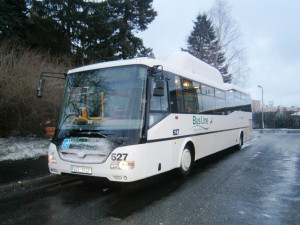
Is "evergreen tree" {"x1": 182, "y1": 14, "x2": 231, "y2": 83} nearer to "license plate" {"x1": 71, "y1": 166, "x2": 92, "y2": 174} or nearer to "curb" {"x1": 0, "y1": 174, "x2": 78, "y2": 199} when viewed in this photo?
"curb" {"x1": 0, "y1": 174, "x2": 78, "y2": 199}

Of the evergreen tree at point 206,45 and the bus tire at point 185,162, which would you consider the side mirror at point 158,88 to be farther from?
the evergreen tree at point 206,45

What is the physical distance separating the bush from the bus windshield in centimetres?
636

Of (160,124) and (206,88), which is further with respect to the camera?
(206,88)

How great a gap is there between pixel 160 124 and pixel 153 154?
2.44ft

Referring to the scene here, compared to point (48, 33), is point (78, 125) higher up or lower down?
lower down

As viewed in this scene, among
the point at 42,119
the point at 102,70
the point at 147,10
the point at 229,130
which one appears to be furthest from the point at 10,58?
the point at 147,10

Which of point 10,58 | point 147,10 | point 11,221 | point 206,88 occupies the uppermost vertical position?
point 147,10

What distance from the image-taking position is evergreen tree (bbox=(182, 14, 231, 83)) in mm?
32625

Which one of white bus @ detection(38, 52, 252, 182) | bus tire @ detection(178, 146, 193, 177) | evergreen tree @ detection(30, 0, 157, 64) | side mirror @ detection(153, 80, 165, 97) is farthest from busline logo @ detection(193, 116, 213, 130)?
evergreen tree @ detection(30, 0, 157, 64)

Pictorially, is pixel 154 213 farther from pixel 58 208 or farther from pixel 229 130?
pixel 229 130

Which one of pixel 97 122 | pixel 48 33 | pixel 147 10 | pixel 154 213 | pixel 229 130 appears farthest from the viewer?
pixel 147 10

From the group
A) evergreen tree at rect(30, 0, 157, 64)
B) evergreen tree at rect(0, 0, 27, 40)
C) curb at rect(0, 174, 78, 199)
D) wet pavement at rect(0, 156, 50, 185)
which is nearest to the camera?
curb at rect(0, 174, 78, 199)

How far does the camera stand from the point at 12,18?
63.3ft

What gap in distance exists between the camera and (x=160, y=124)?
5.84m
